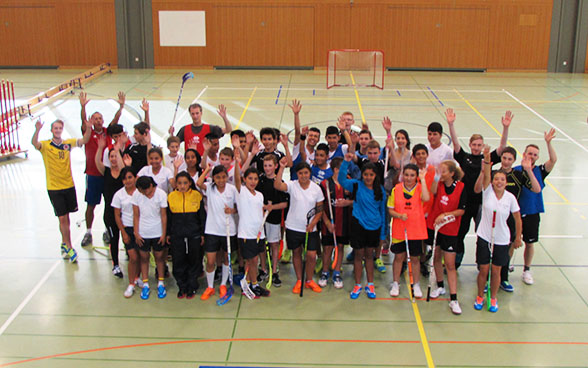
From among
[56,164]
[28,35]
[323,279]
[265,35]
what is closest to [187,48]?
[265,35]

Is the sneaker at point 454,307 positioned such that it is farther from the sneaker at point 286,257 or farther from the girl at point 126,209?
the girl at point 126,209

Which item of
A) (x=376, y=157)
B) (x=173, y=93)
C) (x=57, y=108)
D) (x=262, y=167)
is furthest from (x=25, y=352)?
(x=173, y=93)

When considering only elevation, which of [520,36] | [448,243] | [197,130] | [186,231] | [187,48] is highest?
A: [520,36]

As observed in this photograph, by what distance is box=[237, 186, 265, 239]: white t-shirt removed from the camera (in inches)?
303

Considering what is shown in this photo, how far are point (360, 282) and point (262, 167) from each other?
2193 millimetres

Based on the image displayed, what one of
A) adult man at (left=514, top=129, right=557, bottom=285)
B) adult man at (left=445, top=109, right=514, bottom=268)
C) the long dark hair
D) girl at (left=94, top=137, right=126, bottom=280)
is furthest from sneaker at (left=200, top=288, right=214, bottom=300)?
adult man at (left=514, top=129, right=557, bottom=285)

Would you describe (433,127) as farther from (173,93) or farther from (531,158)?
(173,93)

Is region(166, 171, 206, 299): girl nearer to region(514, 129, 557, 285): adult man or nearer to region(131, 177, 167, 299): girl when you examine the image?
region(131, 177, 167, 299): girl

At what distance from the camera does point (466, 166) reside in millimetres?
8281

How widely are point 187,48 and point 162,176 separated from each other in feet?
79.4

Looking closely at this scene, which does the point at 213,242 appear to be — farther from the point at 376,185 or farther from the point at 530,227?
the point at 530,227

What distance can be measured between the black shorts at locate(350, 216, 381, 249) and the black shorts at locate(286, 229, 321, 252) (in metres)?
0.51

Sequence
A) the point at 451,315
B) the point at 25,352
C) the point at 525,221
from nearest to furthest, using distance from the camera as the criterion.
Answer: the point at 25,352, the point at 451,315, the point at 525,221

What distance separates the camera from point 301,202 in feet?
25.6
